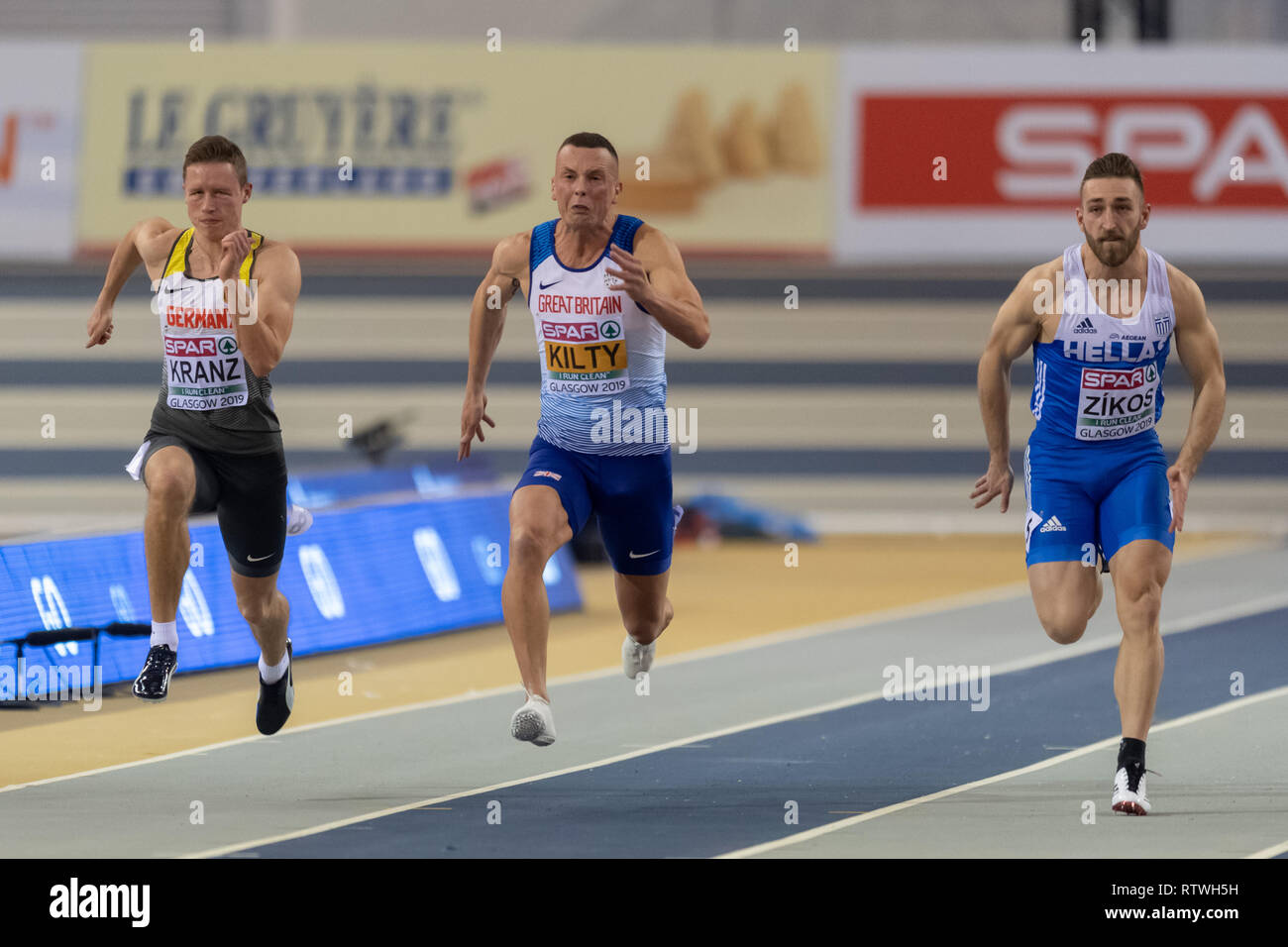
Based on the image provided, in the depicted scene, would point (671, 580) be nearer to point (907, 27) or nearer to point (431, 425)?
point (431, 425)

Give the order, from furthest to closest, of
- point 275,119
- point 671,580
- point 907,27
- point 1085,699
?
point 907,27, point 275,119, point 671,580, point 1085,699

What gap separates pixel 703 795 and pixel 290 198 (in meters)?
15.2

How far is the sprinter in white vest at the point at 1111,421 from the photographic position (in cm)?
758

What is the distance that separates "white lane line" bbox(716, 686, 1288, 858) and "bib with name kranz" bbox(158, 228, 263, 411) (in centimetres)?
309

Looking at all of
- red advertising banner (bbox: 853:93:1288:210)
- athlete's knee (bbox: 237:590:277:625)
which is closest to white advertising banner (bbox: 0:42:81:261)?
red advertising banner (bbox: 853:93:1288:210)

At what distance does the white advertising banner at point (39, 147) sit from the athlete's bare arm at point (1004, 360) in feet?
53.4

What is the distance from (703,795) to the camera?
823 cm

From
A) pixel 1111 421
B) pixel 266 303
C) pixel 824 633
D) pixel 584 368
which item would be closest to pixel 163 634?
pixel 266 303

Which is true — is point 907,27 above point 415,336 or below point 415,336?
above

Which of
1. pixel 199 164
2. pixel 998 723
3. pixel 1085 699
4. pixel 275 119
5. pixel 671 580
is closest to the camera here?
pixel 199 164

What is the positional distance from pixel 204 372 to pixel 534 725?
7.16 feet

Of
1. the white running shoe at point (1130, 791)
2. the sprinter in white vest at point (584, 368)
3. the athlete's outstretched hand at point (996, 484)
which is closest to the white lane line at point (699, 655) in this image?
the sprinter in white vest at point (584, 368)

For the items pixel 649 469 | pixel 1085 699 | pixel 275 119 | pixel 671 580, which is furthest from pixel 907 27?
pixel 649 469

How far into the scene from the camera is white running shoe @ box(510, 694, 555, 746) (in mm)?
7480
